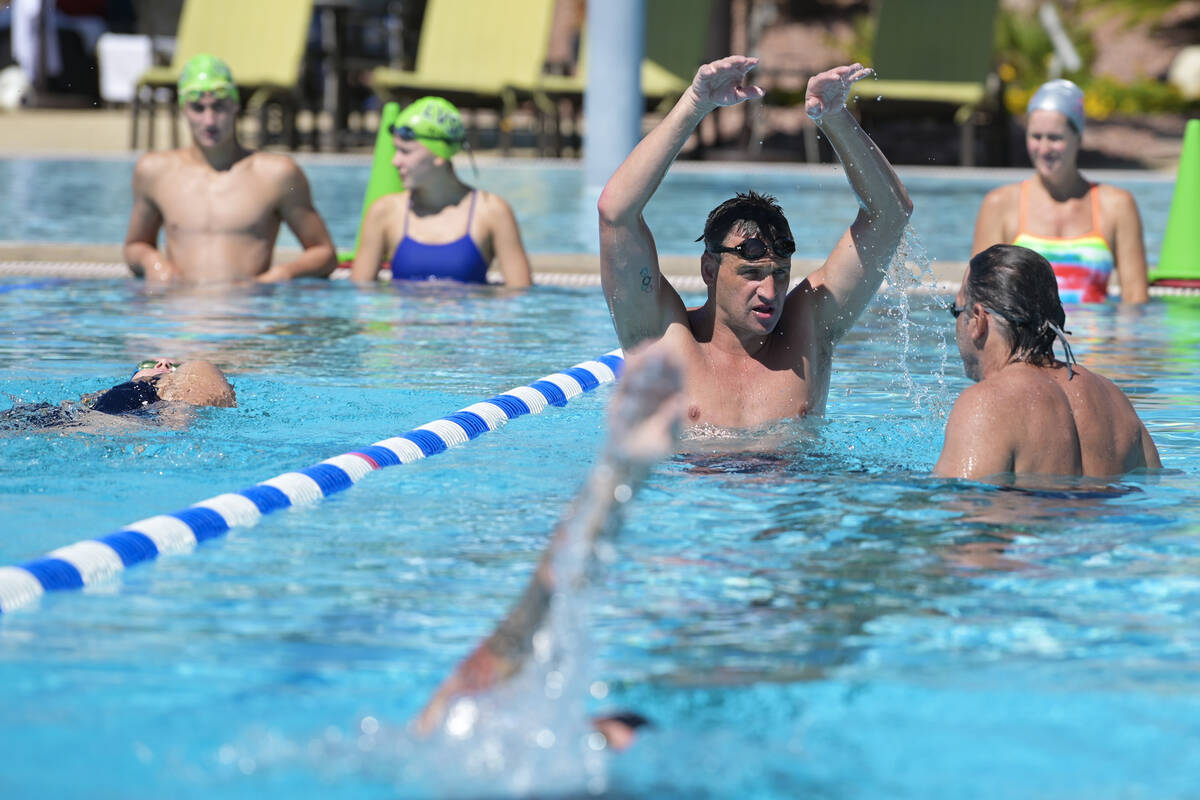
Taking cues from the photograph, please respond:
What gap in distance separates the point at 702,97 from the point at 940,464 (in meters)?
1.07

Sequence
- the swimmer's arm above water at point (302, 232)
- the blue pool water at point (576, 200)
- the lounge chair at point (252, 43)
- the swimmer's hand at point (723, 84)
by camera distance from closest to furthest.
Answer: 1. the swimmer's hand at point (723, 84)
2. the swimmer's arm above water at point (302, 232)
3. the blue pool water at point (576, 200)
4. the lounge chair at point (252, 43)

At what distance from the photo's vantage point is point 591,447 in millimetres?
4828

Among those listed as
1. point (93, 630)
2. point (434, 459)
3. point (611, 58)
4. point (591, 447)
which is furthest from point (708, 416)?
point (611, 58)

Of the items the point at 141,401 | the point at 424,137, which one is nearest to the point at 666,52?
the point at 424,137

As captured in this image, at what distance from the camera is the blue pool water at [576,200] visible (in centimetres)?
1047

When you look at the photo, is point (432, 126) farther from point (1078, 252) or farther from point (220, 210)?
A: point (1078, 252)

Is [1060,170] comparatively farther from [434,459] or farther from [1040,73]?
[1040,73]

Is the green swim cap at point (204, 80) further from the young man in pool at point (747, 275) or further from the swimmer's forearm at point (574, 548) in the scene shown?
the swimmer's forearm at point (574, 548)

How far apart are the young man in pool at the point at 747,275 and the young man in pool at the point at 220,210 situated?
3.68 metres

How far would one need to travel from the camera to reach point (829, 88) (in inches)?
156

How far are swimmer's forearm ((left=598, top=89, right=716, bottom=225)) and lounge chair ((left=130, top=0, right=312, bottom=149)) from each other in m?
11.3

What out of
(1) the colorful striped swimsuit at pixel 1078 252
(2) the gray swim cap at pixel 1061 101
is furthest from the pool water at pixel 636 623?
(1) the colorful striped swimsuit at pixel 1078 252

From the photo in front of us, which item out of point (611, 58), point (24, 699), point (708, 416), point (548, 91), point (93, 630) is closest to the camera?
point (24, 699)

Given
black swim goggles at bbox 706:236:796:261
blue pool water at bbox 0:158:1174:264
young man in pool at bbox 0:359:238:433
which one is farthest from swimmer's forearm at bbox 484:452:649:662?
blue pool water at bbox 0:158:1174:264
